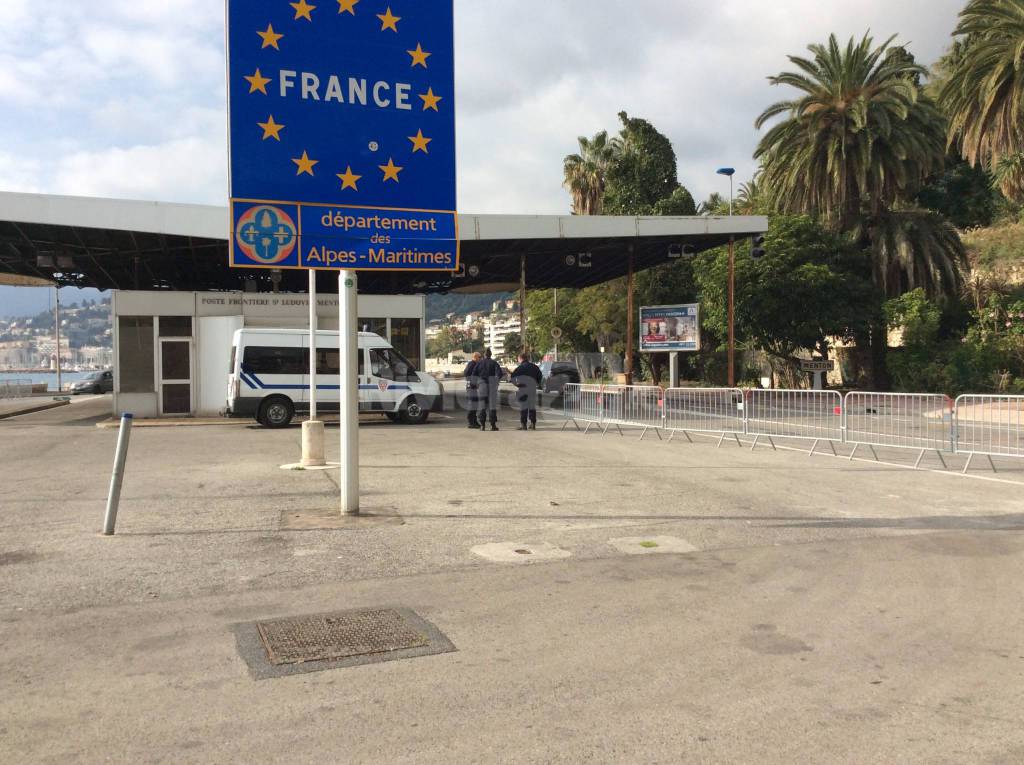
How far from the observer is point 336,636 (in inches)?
185

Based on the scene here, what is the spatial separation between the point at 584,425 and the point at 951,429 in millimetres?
9133

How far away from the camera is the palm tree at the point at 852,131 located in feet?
102

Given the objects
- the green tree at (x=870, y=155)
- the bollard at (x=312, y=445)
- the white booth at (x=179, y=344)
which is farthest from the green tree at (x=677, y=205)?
the bollard at (x=312, y=445)

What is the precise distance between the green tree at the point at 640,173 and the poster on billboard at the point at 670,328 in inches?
574

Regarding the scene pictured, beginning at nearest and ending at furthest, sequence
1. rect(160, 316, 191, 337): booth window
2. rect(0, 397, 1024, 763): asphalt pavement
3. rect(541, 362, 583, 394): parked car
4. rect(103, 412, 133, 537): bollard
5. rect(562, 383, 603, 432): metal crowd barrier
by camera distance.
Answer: rect(0, 397, 1024, 763): asphalt pavement, rect(103, 412, 133, 537): bollard, rect(562, 383, 603, 432): metal crowd barrier, rect(160, 316, 191, 337): booth window, rect(541, 362, 583, 394): parked car

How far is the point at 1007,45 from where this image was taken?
2534cm

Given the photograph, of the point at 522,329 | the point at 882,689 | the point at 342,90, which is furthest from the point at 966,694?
the point at 522,329

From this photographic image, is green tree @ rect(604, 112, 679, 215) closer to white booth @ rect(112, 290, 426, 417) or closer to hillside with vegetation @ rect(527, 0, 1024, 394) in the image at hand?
hillside with vegetation @ rect(527, 0, 1024, 394)

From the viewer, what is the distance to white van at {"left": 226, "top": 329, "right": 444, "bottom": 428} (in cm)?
1953

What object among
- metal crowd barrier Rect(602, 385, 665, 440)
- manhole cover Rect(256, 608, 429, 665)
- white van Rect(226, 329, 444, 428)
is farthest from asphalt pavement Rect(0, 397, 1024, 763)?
white van Rect(226, 329, 444, 428)

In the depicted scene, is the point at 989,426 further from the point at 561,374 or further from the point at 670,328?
the point at 561,374

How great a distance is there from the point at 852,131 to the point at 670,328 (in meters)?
10.4

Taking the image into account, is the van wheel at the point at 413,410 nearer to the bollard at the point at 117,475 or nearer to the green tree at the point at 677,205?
the bollard at the point at 117,475

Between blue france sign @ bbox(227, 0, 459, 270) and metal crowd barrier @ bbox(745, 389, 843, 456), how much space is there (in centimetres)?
796
